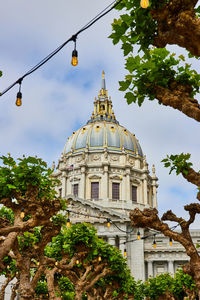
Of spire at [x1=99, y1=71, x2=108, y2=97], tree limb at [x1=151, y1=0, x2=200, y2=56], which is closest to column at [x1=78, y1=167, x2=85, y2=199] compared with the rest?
spire at [x1=99, y1=71, x2=108, y2=97]

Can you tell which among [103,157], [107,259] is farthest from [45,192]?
[103,157]

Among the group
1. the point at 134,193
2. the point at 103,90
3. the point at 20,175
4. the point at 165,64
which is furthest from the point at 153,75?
the point at 103,90

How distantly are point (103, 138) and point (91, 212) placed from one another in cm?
2161

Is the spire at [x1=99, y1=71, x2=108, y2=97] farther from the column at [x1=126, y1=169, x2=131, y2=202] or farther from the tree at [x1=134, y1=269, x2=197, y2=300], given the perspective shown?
the tree at [x1=134, y1=269, x2=197, y2=300]

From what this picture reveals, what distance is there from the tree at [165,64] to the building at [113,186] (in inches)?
1685

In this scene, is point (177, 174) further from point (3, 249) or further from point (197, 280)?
point (3, 249)

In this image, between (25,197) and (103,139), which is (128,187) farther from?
(25,197)

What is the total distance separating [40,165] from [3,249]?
430 cm

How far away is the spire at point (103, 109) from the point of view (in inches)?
3292

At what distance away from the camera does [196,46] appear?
23.2ft

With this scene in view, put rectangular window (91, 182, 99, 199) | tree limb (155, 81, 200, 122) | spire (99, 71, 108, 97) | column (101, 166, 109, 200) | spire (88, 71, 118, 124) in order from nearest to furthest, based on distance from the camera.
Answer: tree limb (155, 81, 200, 122)
column (101, 166, 109, 200)
rectangular window (91, 182, 99, 199)
spire (88, 71, 118, 124)
spire (99, 71, 108, 97)

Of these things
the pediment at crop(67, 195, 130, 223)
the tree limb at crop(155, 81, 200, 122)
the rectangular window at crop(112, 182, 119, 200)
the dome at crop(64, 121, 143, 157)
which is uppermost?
the dome at crop(64, 121, 143, 157)

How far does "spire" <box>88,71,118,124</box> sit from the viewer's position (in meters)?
83.6

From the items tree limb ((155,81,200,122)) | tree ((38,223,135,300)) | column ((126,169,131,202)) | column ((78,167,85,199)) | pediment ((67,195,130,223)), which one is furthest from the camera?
column ((126,169,131,202))
